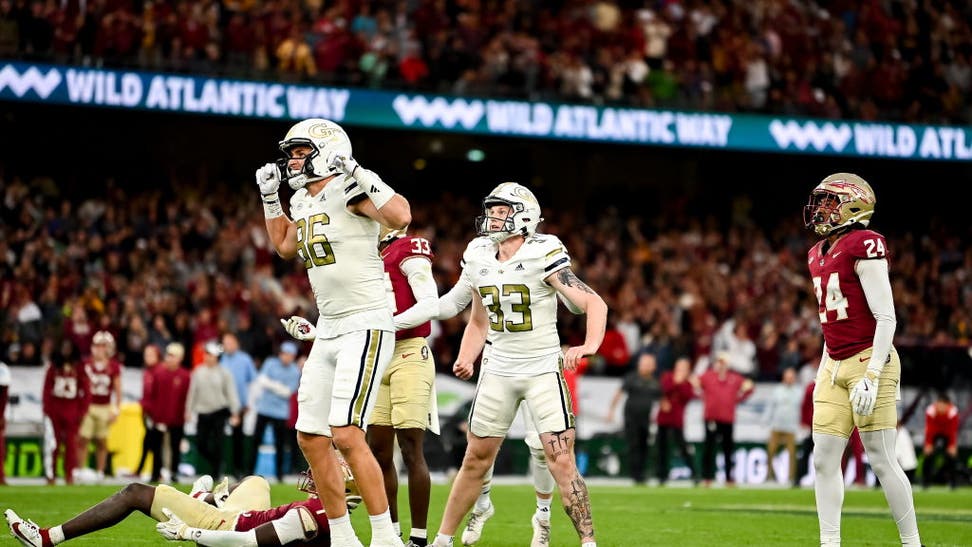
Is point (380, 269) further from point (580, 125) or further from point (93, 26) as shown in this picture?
point (580, 125)

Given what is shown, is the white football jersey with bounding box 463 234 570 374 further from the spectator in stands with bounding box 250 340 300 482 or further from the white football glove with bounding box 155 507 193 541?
the spectator in stands with bounding box 250 340 300 482

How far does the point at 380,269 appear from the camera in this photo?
8156 millimetres

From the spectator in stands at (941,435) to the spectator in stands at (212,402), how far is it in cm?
935

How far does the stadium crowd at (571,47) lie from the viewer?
22016mm

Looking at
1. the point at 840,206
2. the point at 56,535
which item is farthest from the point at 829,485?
the point at 56,535

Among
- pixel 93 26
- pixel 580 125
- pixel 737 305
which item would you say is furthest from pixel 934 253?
pixel 93 26

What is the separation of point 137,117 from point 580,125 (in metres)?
7.78

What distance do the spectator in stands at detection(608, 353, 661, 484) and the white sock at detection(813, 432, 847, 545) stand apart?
1126cm

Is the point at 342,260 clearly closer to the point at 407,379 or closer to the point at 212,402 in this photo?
the point at 407,379

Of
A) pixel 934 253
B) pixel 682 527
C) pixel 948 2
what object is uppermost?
pixel 948 2

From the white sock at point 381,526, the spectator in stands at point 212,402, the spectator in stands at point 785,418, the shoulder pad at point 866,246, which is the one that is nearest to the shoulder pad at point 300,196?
the white sock at point 381,526

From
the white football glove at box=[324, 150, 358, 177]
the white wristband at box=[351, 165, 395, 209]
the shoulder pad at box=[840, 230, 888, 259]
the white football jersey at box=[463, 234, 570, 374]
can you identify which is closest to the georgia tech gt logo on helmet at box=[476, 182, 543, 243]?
the white football jersey at box=[463, 234, 570, 374]

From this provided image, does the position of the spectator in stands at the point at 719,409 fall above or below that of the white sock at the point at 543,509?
above

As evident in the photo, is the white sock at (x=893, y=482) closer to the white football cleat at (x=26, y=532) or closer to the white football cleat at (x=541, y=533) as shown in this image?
the white football cleat at (x=541, y=533)
